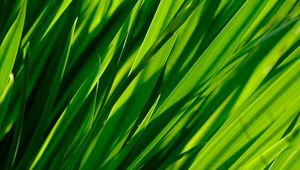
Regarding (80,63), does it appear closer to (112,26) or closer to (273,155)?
(112,26)

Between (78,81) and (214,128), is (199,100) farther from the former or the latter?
(78,81)

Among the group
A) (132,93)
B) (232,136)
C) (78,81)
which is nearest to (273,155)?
(232,136)

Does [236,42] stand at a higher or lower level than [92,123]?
higher

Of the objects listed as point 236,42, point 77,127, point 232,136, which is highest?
point 236,42

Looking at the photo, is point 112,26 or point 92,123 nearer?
point 92,123

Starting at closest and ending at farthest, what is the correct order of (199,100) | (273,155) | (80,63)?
(273,155)
(199,100)
(80,63)

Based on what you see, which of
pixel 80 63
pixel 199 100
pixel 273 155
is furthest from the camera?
pixel 80 63
